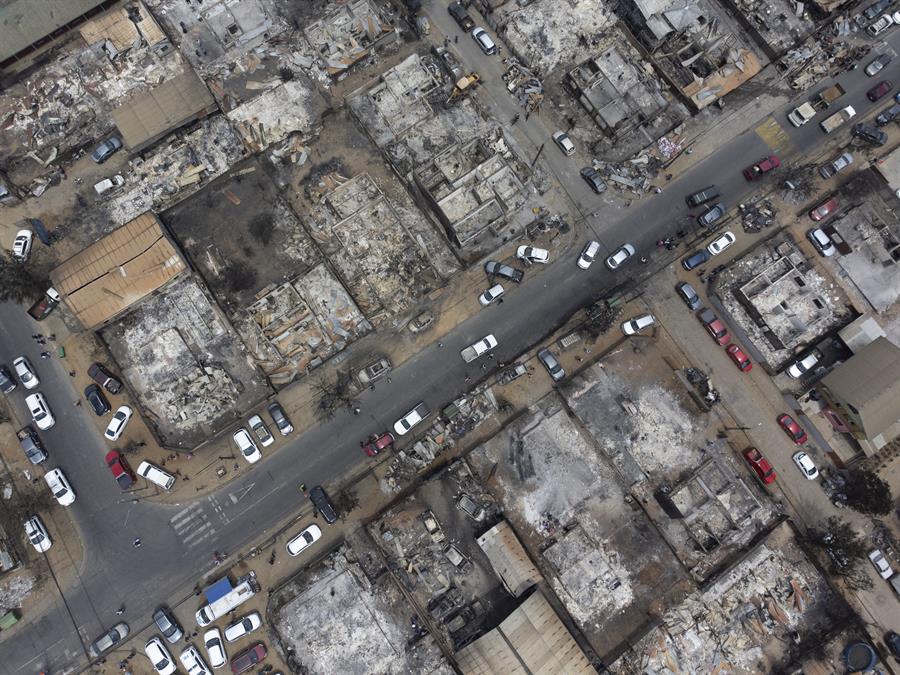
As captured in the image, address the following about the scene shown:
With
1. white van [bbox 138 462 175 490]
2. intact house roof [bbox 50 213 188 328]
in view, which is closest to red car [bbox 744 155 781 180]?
intact house roof [bbox 50 213 188 328]

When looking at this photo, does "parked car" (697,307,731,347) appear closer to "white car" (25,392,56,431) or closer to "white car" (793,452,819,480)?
"white car" (793,452,819,480)

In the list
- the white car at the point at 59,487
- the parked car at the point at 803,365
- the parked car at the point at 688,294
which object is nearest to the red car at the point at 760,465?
the parked car at the point at 803,365

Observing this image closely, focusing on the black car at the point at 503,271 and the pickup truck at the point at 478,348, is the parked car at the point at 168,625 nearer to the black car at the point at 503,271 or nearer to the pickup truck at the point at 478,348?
the pickup truck at the point at 478,348

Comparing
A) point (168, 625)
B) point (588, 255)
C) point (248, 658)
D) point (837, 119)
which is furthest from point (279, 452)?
point (837, 119)

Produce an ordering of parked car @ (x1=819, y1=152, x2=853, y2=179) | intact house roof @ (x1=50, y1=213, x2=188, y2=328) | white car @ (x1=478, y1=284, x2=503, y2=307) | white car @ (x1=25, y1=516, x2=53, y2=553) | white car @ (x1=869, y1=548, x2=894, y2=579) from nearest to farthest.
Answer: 1. intact house roof @ (x1=50, y1=213, x2=188, y2=328)
2. white car @ (x1=25, y1=516, x2=53, y2=553)
3. white car @ (x1=869, y1=548, x2=894, y2=579)
4. white car @ (x1=478, y1=284, x2=503, y2=307)
5. parked car @ (x1=819, y1=152, x2=853, y2=179)

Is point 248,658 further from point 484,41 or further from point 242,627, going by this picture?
point 484,41

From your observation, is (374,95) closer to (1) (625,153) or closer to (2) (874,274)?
(1) (625,153)

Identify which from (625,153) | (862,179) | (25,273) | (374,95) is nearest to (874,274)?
(862,179)
